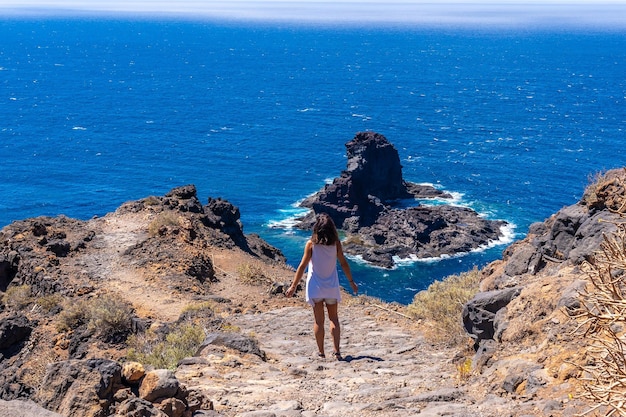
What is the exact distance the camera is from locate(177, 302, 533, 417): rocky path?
25.5 feet

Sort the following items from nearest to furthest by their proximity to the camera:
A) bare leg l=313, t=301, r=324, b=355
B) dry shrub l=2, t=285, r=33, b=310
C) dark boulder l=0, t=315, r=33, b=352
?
bare leg l=313, t=301, r=324, b=355
dark boulder l=0, t=315, r=33, b=352
dry shrub l=2, t=285, r=33, b=310

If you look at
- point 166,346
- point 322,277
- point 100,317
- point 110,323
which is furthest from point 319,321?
point 100,317

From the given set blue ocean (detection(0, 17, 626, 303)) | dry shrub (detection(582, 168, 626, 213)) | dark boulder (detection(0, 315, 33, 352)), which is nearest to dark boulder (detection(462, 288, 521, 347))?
dry shrub (detection(582, 168, 626, 213))

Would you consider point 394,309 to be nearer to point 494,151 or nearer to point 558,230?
point 558,230

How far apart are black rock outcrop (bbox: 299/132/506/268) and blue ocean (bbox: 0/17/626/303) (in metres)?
1.86

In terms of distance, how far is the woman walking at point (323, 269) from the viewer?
10359mm

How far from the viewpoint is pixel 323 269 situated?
413 inches

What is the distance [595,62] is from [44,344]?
197m

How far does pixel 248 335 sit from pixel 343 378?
3862 millimetres

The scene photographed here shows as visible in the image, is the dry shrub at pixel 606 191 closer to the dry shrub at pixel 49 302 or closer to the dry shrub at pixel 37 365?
the dry shrub at pixel 37 365

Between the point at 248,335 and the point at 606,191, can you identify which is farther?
the point at 248,335

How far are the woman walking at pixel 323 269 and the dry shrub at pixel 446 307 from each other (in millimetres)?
2347

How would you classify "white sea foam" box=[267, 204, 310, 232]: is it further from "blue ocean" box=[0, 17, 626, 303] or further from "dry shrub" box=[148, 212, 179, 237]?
"dry shrub" box=[148, 212, 179, 237]

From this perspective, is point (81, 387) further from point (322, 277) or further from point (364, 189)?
point (364, 189)
